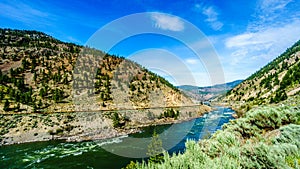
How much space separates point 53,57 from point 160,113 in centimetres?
5525

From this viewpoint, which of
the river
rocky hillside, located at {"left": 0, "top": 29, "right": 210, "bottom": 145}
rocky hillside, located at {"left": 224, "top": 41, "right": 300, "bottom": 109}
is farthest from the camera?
rocky hillside, located at {"left": 224, "top": 41, "right": 300, "bottom": 109}

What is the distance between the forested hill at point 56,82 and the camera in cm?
5849

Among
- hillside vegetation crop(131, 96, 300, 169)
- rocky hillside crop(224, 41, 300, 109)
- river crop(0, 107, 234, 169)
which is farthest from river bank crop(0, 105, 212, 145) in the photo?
hillside vegetation crop(131, 96, 300, 169)

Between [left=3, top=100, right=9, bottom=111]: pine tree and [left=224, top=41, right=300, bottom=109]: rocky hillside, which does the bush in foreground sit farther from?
[left=3, top=100, right=9, bottom=111]: pine tree

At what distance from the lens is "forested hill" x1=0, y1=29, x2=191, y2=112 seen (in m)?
58.5

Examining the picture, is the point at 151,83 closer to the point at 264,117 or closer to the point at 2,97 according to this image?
the point at 2,97

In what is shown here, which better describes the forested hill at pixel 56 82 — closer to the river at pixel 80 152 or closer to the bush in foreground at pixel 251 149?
the river at pixel 80 152

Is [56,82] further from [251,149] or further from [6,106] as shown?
[251,149]

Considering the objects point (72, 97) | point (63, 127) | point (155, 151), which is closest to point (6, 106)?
point (63, 127)

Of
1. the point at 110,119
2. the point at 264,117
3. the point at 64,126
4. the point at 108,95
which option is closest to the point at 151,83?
the point at 108,95

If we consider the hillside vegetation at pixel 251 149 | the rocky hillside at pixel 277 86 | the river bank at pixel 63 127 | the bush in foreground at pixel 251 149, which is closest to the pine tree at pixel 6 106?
the river bank at pixel 63 127

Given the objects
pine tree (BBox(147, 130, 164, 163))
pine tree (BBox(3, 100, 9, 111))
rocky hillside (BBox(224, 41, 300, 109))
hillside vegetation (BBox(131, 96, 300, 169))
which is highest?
rocky hillside (BBox(224, 41, 300, 109))

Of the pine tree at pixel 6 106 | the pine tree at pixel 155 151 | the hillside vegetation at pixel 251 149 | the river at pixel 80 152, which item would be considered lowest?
the river at pixel 80 152

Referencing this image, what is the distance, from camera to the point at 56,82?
230 feet
